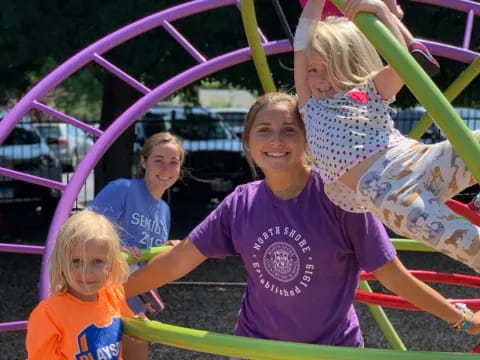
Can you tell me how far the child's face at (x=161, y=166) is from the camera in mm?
4168

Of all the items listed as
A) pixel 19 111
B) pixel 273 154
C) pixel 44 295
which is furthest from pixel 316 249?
pixel 19 111

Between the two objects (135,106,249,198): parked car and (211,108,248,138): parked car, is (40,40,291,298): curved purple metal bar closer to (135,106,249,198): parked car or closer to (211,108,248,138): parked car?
(135,106,249,198): parked car

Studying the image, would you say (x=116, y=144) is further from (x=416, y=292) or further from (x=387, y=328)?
(x=416, y=292)

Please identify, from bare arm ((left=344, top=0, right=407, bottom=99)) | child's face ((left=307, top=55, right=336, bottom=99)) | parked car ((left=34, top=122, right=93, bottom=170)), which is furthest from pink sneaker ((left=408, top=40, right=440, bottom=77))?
parked car ((left=34, top=122, right=93, bottom=170))

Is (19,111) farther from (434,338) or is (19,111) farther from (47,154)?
(47,154)

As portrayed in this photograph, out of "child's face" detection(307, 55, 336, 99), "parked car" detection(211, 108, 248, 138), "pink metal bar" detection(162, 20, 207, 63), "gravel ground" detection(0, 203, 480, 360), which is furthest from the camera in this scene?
"parked car" detection(211, 108, 248, 138)

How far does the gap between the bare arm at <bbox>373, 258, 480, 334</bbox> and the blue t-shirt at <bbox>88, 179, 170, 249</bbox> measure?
6.48 feet

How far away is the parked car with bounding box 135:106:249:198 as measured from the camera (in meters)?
12.9

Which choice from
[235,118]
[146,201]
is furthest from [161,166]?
[235,118]

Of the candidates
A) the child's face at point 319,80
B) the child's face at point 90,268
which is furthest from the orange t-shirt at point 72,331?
the child's face at point 319,80

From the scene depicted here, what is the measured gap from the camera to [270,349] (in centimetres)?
204

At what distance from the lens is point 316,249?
7.48 feet

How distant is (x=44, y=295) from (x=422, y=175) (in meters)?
1.65

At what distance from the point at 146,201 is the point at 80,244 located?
1732 mm
